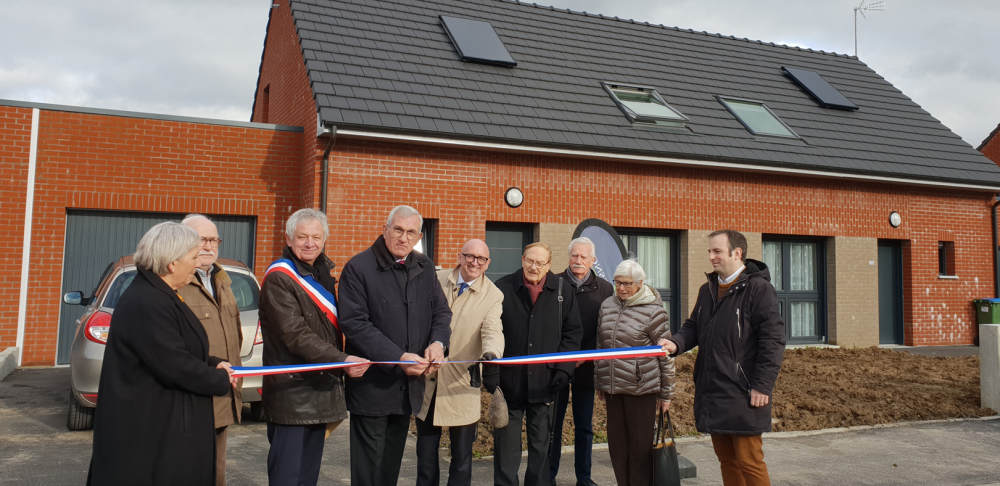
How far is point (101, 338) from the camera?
18.9 feet

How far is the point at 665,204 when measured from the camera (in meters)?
11.7

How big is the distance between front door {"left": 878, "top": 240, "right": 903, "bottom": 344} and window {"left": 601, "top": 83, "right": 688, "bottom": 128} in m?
5.28

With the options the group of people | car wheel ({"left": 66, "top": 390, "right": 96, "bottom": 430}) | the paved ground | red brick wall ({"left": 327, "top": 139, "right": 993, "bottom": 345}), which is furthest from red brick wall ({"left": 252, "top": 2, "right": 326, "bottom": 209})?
the group of people

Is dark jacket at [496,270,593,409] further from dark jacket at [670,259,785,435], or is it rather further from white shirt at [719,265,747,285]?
white shirt at [719,265,747,285]

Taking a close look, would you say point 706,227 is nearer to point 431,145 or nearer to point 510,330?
point 431,145

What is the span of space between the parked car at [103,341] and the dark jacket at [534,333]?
7.36ft

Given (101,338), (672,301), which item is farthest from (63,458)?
(672,301)

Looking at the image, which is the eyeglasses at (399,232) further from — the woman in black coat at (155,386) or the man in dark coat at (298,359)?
the woman in black coat at (155,386)

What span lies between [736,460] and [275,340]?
2735mm

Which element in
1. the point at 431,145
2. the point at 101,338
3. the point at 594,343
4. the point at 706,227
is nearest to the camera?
the point at 594,343

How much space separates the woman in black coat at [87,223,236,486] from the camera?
9.05 ft

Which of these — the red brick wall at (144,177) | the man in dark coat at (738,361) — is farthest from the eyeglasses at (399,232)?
the red brick wall at (144,177)

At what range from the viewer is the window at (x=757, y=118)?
1278 centimetres

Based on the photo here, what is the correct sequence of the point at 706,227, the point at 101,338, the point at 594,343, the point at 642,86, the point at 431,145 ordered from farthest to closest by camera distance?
the point at 642,86
the point at 706,227
the point at 431,145
the point at 101,338
the point at 594,343
